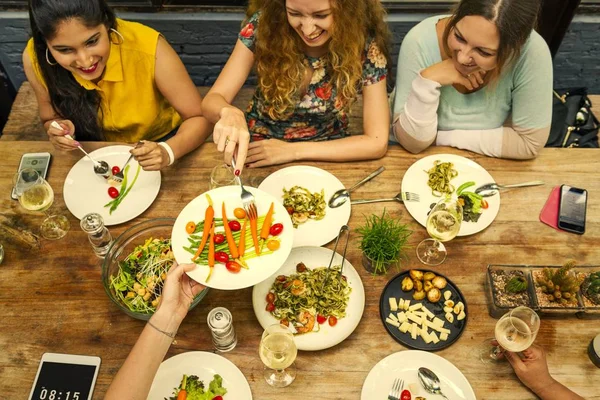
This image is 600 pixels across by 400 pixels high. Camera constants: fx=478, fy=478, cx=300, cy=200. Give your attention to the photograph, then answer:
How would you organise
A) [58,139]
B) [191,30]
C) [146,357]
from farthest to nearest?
[191,30], [58,139], [146,357]

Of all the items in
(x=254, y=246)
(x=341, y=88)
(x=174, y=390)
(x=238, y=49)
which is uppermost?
(x=238, y=49)

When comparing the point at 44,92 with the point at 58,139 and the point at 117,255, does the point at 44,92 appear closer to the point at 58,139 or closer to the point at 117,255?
the point at 58,139

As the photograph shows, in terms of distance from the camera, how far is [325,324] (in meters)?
1.69

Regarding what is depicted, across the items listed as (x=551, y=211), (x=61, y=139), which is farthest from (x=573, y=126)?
(x=61, y=139)

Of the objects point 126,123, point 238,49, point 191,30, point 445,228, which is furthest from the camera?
point 191,30

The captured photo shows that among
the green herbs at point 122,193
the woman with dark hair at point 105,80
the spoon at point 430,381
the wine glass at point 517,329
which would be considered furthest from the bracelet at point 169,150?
the wine glass at point 517,329

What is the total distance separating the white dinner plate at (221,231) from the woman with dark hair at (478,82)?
2.47 ft

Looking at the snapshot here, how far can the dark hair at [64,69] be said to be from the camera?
1.91 metres

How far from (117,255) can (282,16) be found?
4.01 feet

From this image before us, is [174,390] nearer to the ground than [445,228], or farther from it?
nearer to the ground

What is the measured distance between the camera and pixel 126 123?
8.07 feet

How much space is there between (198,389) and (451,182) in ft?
4.29

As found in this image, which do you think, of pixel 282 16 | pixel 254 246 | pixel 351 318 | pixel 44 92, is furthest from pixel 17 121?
pixel 351 318

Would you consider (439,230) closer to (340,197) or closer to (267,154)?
(340,197)
